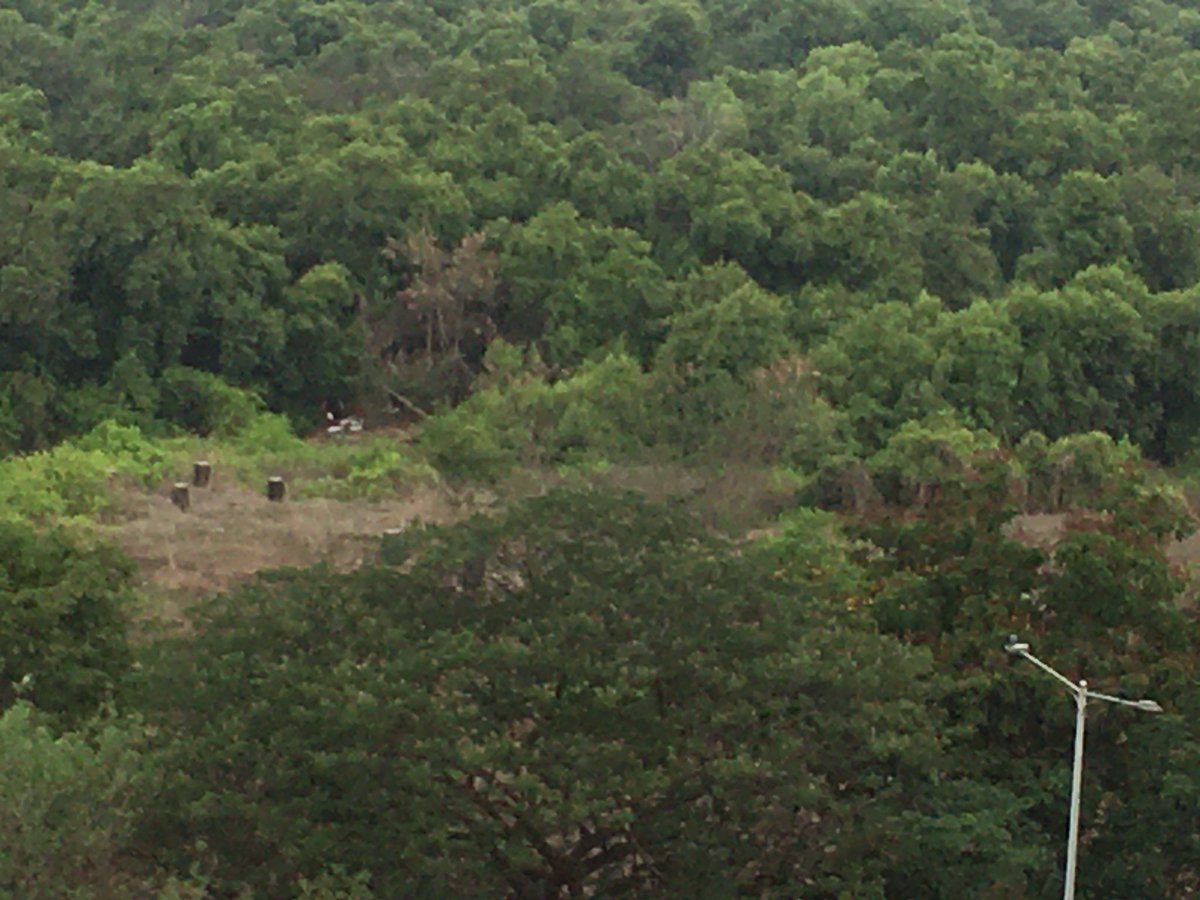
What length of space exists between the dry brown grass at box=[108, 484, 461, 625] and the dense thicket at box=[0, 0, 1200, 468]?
6955 millimetres

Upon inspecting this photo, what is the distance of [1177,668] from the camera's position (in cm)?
1795

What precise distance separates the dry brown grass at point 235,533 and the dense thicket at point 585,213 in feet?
22.8

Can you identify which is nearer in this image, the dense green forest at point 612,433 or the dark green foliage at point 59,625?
the dense green forest at point 612,433

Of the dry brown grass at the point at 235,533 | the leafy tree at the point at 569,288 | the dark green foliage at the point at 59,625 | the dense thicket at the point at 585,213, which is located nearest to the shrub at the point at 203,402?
the dense thicket at the point at 585,213

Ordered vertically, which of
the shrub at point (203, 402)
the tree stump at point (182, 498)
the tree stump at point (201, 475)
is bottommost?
the shrub at point (203, 402)

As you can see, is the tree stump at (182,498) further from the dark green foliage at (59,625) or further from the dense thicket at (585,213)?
the dark green foliage at (59,625)

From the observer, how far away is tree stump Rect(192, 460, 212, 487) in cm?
3270

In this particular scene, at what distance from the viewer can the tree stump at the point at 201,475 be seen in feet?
107

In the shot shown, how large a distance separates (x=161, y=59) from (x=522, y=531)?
34.9 m

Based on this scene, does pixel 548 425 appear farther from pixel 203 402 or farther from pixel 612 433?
pixel 203 402

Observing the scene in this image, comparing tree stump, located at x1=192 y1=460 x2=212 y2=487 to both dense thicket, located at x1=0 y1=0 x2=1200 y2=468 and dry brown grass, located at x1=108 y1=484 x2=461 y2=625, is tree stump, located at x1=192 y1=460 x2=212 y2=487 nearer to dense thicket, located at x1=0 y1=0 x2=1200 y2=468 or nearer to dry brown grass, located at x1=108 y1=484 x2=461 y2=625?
dry brown grass, located at x1=108 y1=484 x2=461 y2=625

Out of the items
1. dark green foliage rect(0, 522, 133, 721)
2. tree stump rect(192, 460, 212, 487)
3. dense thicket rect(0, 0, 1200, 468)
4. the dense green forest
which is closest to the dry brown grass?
tree stump rect(192, 460, 212, 487)

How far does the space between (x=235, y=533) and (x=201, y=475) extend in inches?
162

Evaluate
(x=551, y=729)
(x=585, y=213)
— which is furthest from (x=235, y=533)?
(x=585, y=213)
